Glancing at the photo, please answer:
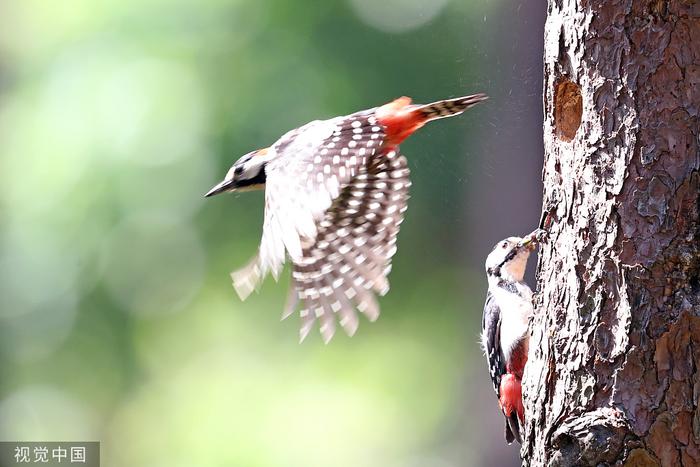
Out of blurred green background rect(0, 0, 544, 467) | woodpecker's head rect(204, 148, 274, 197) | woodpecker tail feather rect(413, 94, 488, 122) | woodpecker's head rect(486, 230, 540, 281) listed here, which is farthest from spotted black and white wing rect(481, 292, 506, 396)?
blurred green background rect(0, 0, 544, 467)

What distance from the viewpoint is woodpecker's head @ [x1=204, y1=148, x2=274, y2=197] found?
5.23 m

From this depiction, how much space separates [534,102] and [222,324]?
20.4 feet

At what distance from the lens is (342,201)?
4867 mm

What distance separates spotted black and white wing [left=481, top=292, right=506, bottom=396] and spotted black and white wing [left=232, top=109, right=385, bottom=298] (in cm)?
93

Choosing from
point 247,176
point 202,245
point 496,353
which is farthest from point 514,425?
point 202,245

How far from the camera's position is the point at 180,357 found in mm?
A: 12164

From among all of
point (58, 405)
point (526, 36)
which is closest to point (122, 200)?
point (58, 405)

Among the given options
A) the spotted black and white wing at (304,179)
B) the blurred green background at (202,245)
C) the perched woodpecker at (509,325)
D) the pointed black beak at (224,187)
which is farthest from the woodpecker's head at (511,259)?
the blurred green background at (202,245)

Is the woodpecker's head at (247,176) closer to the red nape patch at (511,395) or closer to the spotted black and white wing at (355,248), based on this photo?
the spotted black and white wing at (355,248)

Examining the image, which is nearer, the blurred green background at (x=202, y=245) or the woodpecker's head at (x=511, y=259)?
the woodpecker's head at (x=511, y=259)

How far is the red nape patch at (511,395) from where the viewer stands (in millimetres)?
4227

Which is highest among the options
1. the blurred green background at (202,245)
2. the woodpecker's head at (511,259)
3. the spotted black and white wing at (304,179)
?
the spotted black and white wing at (304,179)

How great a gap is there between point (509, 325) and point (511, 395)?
1.02ft

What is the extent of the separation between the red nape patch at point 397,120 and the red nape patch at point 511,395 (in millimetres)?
1334
